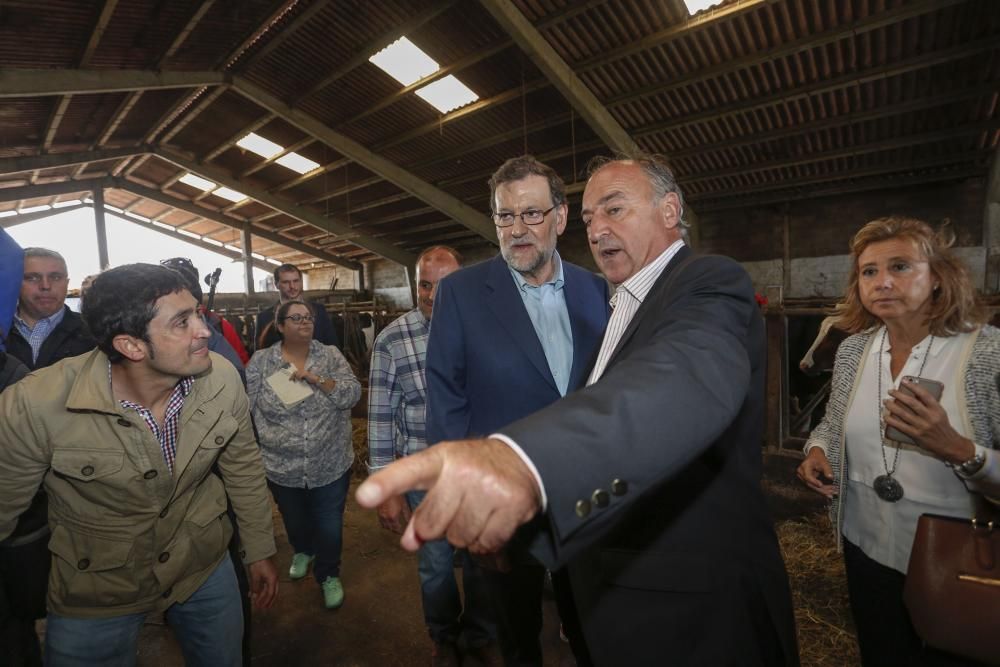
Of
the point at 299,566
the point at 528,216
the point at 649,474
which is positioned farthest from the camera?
the point at 299,566

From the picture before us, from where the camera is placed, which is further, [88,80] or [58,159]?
[58,159]

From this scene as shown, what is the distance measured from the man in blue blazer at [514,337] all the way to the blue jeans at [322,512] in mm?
1653

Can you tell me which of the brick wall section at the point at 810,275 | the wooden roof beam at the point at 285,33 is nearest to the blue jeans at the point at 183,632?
the wooden roof beam at the point at 285,33

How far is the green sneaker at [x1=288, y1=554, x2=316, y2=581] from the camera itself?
369 cm

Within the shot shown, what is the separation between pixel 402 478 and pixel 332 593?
3.47 metres

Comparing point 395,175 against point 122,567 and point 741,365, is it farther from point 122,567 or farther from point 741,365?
point 741,365

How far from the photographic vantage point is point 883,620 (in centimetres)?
182

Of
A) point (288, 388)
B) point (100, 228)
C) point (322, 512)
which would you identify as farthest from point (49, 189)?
point (322, 512)

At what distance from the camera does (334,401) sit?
3.37m

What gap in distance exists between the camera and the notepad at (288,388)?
3189mm

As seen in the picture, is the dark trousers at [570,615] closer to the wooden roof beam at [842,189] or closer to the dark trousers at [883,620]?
the dark trousers at [883,620]

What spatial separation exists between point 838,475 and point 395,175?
10.5 meters

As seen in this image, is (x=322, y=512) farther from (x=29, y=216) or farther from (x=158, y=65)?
(x=29, y=216)

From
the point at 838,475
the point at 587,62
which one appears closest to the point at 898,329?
the point at 838,475
